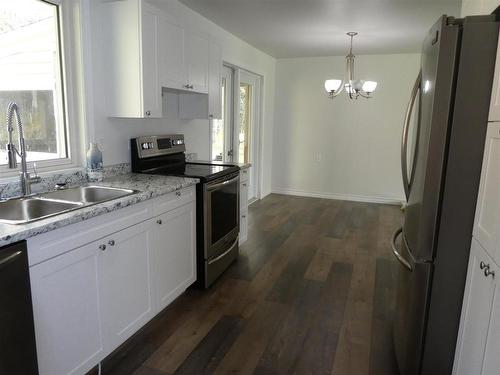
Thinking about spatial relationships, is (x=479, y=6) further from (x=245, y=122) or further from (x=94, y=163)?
(x=245, y=122)

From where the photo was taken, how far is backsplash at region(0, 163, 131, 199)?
196 cm

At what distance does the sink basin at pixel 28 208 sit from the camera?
1848mm

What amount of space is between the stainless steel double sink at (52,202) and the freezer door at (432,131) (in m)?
1.53

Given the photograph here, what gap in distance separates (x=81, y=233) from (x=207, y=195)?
1156 millimetres

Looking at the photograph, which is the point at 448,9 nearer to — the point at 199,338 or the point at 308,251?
the point at 308,251

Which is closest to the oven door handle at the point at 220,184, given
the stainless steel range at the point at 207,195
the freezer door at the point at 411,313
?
the stainless steel range at the point at 207,195

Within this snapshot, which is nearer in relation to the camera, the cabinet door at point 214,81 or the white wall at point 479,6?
the white wall at point 479,6

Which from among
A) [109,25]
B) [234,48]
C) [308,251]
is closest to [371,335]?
[308,251]

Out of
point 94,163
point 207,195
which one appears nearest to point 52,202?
point 94,163

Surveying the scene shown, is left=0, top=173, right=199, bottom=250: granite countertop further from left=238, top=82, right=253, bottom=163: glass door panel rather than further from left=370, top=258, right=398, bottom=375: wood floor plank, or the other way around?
left=238, top=82, right=253, bottom=163: glass door panel

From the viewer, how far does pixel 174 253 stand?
2.48 metres

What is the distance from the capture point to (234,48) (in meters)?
4.48

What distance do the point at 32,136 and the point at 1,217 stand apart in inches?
27.7

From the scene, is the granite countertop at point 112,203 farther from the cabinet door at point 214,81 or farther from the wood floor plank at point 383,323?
the wood floor plank at point 383,323
